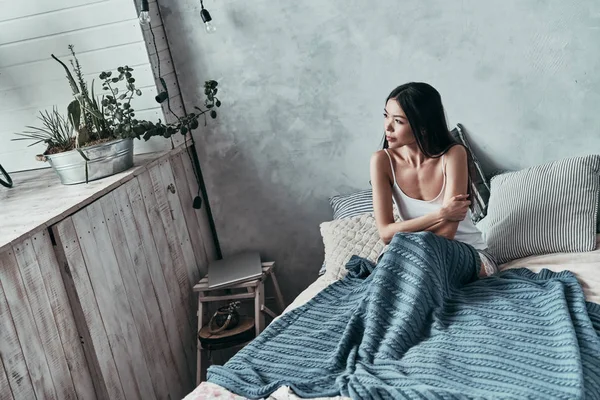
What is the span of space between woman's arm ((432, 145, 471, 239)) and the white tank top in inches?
1.5


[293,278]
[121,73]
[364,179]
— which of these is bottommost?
[293,278]

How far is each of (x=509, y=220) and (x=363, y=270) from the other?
2.02 feet

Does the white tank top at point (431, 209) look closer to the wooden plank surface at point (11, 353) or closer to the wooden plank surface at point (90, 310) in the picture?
the wooden plank surface at point (90, 310)

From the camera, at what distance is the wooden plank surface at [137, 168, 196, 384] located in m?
3.14

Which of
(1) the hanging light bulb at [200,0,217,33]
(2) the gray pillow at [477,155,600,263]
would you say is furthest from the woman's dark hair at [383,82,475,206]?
(1) the hanging light bulb at [200,0,217,33]

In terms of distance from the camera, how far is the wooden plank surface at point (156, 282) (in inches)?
119

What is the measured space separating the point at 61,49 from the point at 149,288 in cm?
111

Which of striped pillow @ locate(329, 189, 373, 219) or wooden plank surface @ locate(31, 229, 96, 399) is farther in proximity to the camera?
striped pillow @ locate(329, 189, 373, 219)

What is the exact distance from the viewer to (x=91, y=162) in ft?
9.53

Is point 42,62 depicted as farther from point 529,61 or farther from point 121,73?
point 529,61

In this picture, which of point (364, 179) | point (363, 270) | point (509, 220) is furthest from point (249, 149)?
point (509, 220)

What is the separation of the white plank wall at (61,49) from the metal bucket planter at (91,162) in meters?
0.36

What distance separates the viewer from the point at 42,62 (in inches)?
129

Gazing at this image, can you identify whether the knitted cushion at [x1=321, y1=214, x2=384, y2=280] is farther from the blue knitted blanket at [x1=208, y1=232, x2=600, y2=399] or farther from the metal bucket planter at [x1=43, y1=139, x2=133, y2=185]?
the metal bucket planter at [x1=43, y1=139, x2=133, y2=185]
